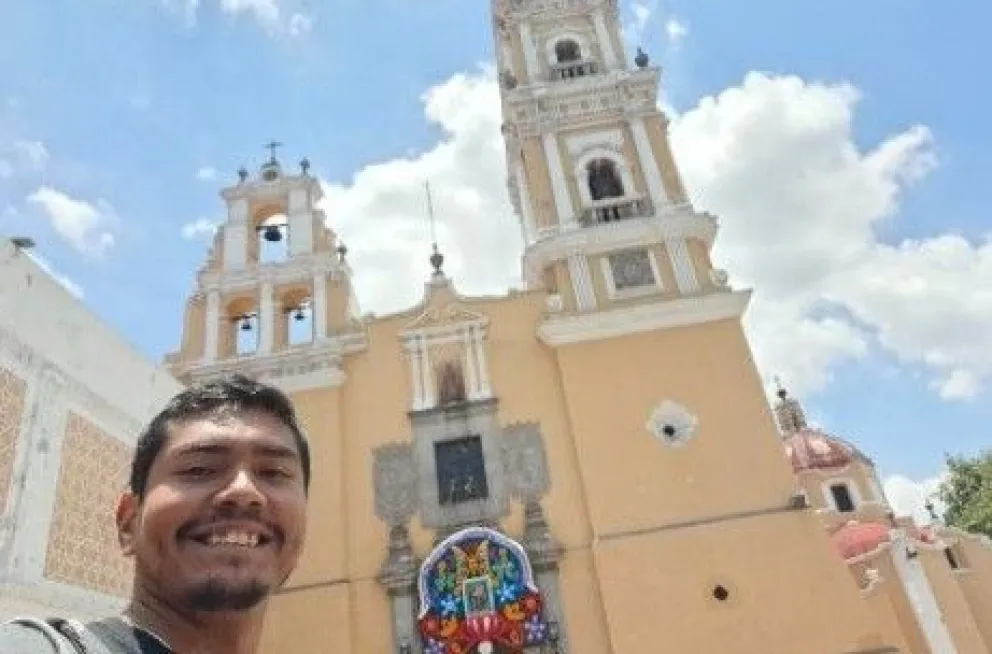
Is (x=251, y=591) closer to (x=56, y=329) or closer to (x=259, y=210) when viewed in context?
(x=56, y=329)

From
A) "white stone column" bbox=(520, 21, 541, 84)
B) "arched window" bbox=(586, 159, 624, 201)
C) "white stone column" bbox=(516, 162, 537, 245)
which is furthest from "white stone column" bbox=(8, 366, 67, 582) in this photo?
"white stone column" bbox=(520, 21, 541, 84)

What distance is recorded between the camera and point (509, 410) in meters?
11.4

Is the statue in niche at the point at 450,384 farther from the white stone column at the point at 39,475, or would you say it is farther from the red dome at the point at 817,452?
the red dome at the point at 817,452

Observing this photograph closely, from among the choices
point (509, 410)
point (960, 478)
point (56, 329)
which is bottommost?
point (56, 329)

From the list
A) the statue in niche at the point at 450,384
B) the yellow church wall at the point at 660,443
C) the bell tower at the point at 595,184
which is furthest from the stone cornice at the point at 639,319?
the statue in niche at the point at 450,384

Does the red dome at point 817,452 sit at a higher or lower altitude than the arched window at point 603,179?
lower

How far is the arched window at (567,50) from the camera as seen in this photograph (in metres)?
15.6

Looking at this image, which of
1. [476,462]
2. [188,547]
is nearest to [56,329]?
[476,462]

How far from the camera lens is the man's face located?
1.21 m

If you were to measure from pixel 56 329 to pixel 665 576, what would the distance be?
755 centimetres

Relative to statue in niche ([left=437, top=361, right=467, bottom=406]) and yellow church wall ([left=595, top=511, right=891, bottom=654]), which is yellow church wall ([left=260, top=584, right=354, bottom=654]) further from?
yellow church wall ([left=595, top=511, right=891, bottom=654])

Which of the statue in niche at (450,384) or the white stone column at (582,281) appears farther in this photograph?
the white stone column at (582,281)

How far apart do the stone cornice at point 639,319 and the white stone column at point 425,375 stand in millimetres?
1790

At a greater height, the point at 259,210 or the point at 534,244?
the point at 259,210
